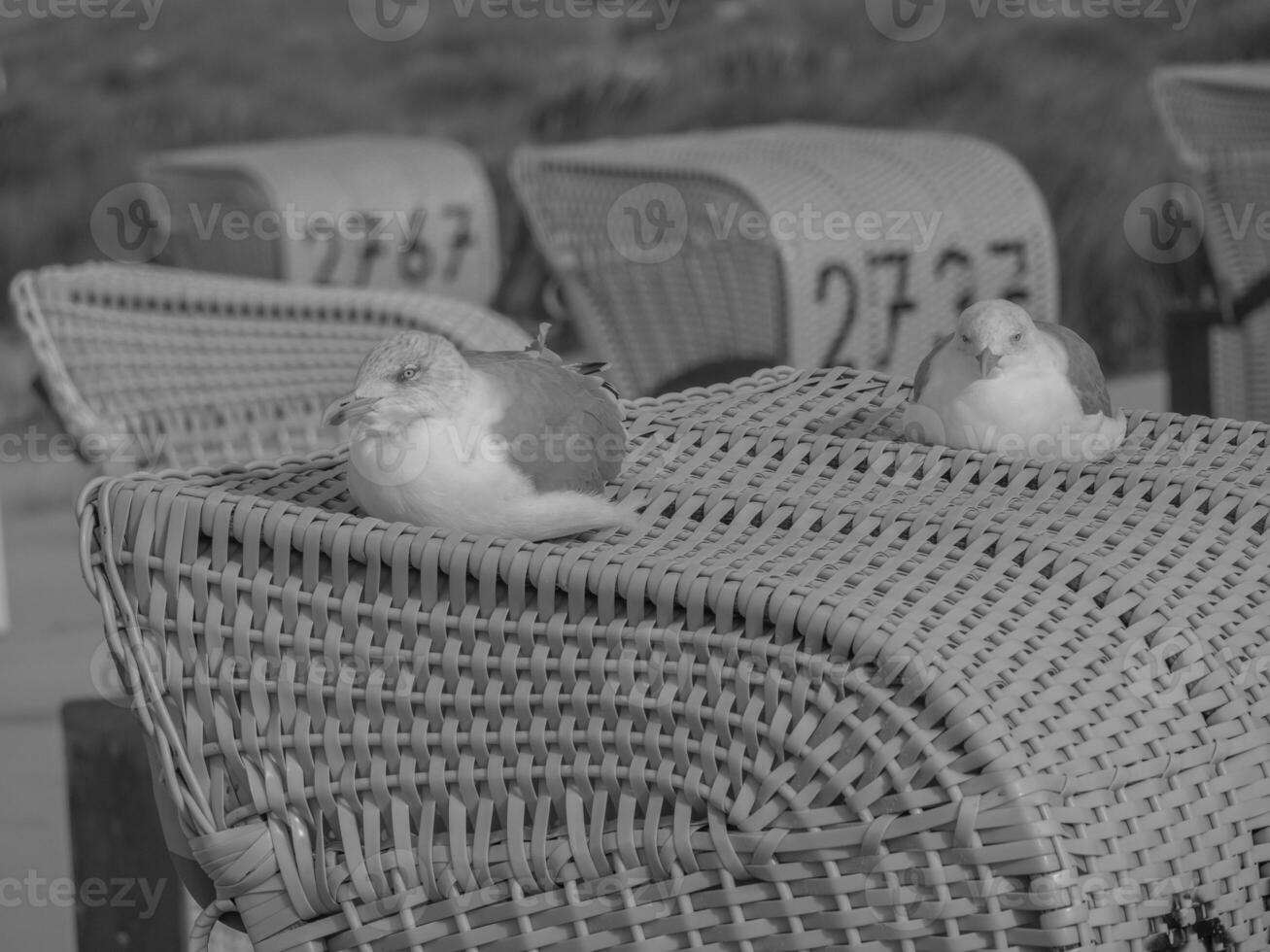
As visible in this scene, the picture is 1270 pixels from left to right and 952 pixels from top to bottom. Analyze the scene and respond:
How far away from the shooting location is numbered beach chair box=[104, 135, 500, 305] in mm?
3236

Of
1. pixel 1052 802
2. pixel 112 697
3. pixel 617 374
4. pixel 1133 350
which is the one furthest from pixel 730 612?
pixel 1133 350

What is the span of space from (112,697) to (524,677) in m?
0.92

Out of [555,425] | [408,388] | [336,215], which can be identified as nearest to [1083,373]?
[555,425]

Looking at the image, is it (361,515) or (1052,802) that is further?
(361,515)

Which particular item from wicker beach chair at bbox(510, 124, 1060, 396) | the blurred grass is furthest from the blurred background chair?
the blurred grass

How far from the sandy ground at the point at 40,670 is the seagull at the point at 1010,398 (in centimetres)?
131

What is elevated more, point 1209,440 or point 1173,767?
point 1209,440

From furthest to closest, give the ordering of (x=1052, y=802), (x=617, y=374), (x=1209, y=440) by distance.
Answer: (x=617, y=374)
(x=1209, y=440)
(x=1052, y=802)

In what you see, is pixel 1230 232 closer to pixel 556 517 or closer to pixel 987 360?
pixel 987 360

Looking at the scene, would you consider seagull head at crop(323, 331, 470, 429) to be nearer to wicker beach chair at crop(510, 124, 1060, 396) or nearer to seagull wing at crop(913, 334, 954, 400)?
seagull wing at crop(913, 334, 954, 400)

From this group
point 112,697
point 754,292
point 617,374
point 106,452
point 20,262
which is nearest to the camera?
point 112,697

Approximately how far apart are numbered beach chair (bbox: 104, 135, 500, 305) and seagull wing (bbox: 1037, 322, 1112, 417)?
2082 mm

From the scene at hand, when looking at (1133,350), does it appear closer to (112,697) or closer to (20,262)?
(20,262)

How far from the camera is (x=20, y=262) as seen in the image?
188 inches
